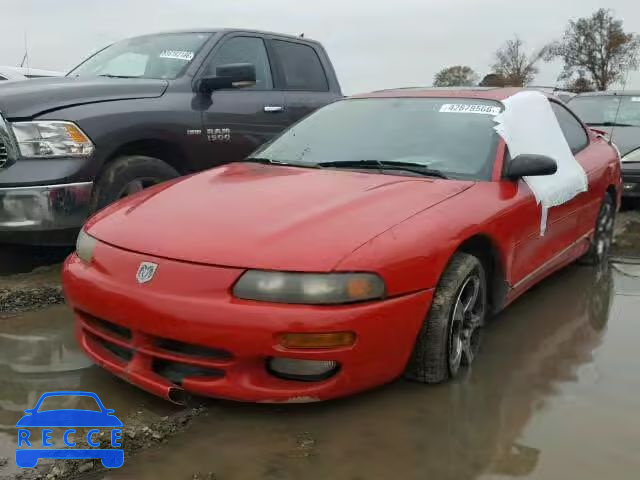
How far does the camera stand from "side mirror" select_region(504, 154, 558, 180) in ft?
11.3

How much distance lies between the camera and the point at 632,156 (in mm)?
7590

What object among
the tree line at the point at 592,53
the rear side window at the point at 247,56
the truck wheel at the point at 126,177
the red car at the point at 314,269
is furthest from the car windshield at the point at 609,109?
the tree line at the point at 592,53

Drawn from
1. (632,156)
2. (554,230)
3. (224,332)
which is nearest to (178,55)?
(554,230)

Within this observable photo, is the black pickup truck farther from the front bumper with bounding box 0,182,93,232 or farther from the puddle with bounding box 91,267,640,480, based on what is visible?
the puddle with bounding box 91,267,640,480

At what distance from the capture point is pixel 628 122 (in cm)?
873

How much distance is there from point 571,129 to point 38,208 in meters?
3.63

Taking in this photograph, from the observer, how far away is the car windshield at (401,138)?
11.7ft

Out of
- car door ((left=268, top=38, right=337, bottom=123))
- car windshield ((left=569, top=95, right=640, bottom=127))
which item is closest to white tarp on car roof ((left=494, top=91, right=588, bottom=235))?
car door ((left=268, top=38, right=337, bottom=123))

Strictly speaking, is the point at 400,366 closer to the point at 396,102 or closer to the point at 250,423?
the point at 250,423

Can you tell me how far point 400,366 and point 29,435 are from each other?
1.46 meters

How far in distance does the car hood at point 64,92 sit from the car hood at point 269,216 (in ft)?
3.87

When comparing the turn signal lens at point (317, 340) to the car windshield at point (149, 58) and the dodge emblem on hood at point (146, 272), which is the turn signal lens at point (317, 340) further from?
the car windshield at point (149, 58)

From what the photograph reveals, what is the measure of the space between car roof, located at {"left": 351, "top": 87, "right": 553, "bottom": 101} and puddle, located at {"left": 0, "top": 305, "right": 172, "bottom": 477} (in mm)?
2394

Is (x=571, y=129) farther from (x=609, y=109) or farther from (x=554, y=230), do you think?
(x=609, y=109)
